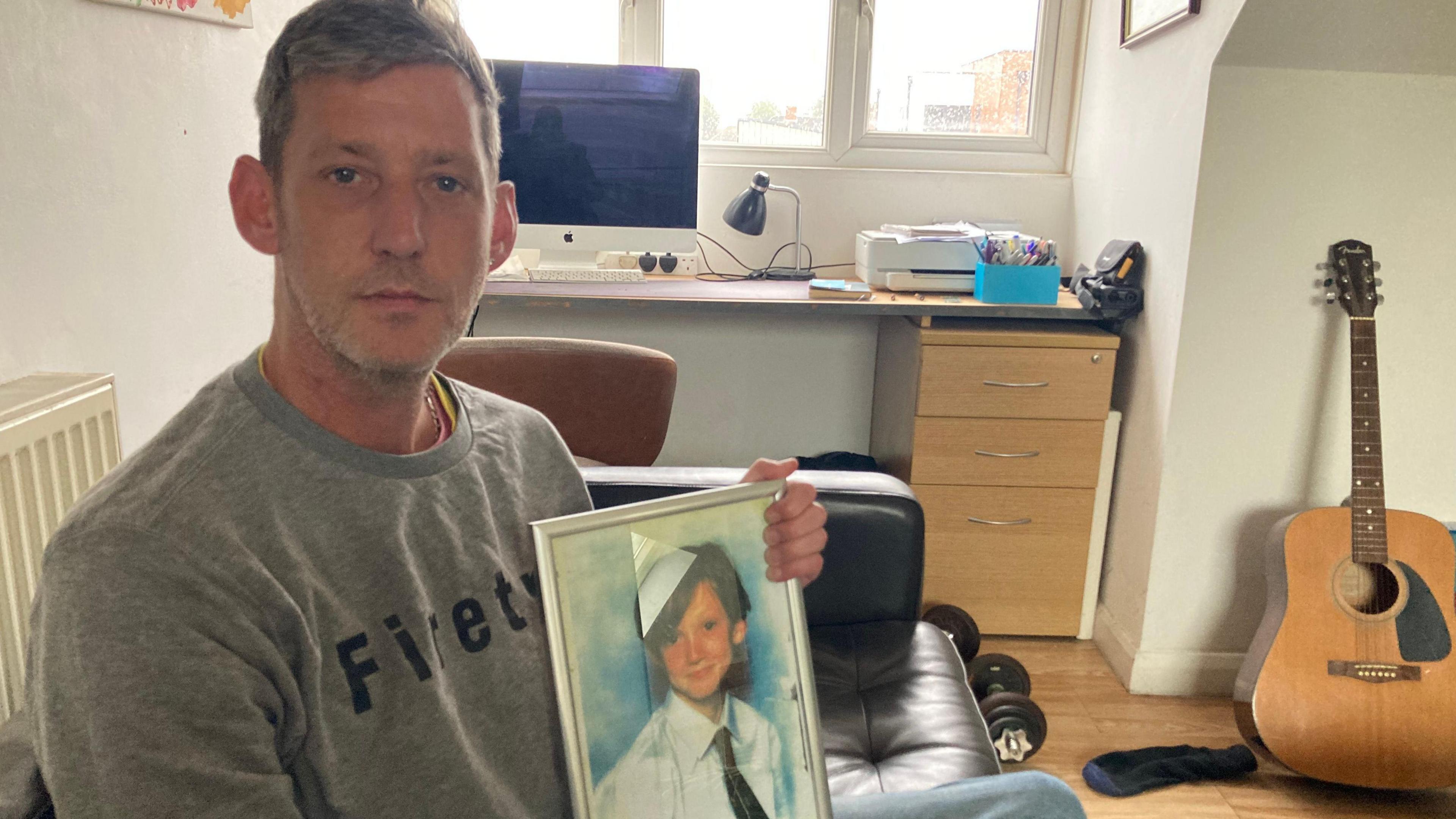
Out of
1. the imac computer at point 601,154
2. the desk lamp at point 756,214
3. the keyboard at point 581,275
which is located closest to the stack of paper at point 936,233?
the desk lamp at point 756,214

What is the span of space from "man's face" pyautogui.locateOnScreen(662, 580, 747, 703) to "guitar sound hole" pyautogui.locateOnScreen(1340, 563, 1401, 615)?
161 centimetres

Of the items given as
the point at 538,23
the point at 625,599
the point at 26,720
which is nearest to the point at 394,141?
the point at 625,599

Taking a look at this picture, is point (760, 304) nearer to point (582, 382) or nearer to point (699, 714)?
point (582, 382)

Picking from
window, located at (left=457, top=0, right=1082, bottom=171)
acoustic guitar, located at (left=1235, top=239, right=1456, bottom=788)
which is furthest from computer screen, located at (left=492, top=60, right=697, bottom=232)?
acoustic guitar, located at (left=1235, top=239, right=1456, bottom=788)

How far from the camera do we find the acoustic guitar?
1.77 metres

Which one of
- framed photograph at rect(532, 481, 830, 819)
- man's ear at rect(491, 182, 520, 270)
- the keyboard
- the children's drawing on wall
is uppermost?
the children's drawing on wall

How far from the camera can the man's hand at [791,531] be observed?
0.82 meters

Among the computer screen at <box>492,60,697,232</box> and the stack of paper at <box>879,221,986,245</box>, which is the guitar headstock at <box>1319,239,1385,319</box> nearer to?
the stack of paper at <box>879,221,986,245</box>

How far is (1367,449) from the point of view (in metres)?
1.89

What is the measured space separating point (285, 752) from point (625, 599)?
0.26 metres

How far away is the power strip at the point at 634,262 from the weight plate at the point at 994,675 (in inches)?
53.2

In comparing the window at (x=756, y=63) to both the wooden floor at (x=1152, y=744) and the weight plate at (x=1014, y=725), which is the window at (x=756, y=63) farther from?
the weight plate at (x=1014, y=725)

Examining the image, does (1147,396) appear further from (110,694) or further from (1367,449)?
(110,694)

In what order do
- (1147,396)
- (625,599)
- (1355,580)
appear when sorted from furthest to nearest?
(1147,396) → (1355,580) → (625,599)
